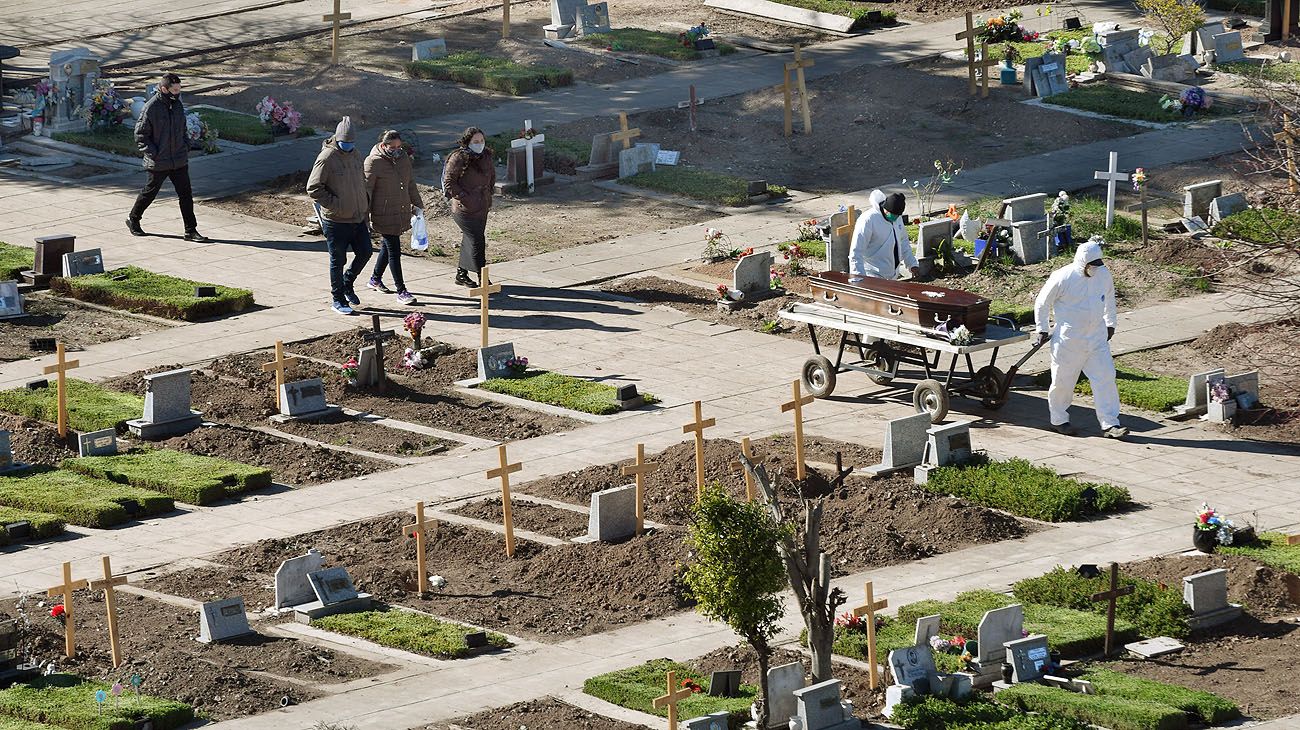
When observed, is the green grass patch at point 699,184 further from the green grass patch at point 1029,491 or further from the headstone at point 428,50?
the green grass patch at point 1029,491

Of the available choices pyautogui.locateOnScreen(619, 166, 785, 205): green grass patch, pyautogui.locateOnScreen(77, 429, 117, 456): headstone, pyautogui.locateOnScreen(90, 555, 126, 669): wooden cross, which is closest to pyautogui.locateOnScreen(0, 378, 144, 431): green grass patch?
pyautogui.locateOnScreen(77, 429, 117, 456): headstone

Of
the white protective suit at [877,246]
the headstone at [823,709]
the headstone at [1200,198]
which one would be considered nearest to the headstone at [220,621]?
the headstone at [823,709]

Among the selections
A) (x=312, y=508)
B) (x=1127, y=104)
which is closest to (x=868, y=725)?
(x=312, y=508)

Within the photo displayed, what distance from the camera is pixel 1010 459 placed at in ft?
65.2

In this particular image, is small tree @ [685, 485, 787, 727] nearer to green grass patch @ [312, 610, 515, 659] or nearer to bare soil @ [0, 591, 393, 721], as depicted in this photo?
green grass patch @ [312, 610, 515, 659]

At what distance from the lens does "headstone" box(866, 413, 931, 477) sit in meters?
19.6

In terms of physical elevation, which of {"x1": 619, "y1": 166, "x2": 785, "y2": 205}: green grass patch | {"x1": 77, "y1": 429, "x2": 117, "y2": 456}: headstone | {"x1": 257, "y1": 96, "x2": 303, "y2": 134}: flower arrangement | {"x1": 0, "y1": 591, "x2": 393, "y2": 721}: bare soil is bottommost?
{"x1": 0, "y1": 591, "x2": 393, "y2": 721}: bare soil

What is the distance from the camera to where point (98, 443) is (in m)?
20.5

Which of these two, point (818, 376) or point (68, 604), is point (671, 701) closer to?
point (68, 604)

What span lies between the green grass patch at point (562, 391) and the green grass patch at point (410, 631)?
529 centimetres

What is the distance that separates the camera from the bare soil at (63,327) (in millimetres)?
24141

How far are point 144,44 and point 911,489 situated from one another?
80.6ft

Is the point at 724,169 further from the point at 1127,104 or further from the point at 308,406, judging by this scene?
the point at 308,406

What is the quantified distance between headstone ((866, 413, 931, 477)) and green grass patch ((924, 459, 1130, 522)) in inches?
15.4
